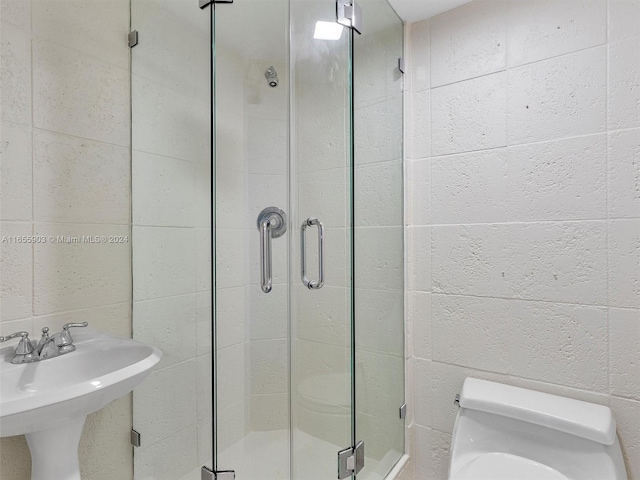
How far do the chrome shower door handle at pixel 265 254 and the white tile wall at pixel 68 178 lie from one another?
0.48m

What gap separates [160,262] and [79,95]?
0.58 m

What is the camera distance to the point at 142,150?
1.35 metres

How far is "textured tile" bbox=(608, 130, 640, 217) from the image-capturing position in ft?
4.11

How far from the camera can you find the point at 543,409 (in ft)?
4.23

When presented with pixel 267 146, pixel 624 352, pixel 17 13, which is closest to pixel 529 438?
pixel 624 352

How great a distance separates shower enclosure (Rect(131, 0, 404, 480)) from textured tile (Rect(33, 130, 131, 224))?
0.05 m

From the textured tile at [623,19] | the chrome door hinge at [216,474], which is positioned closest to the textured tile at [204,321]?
the chrome door hinge at [216,474]

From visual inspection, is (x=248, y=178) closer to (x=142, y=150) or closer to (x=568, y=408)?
(x=142, y=150)

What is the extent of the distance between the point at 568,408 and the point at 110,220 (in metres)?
1.64

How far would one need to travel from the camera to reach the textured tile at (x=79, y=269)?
1.13m

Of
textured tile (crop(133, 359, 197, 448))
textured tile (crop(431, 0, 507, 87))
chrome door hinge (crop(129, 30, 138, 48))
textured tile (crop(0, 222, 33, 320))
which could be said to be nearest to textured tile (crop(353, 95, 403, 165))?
textured tile (crop(431, 0, 507, 87))

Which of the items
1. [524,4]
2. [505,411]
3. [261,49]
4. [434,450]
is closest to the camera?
[261,49]

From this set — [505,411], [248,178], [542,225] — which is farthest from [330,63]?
[505,411]

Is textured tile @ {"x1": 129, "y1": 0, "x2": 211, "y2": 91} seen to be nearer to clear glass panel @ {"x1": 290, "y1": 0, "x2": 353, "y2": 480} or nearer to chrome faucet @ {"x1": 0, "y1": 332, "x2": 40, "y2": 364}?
clear glass panel @ {"x1": 290, "y1": 0, "x2": 353, "y2": 480}
